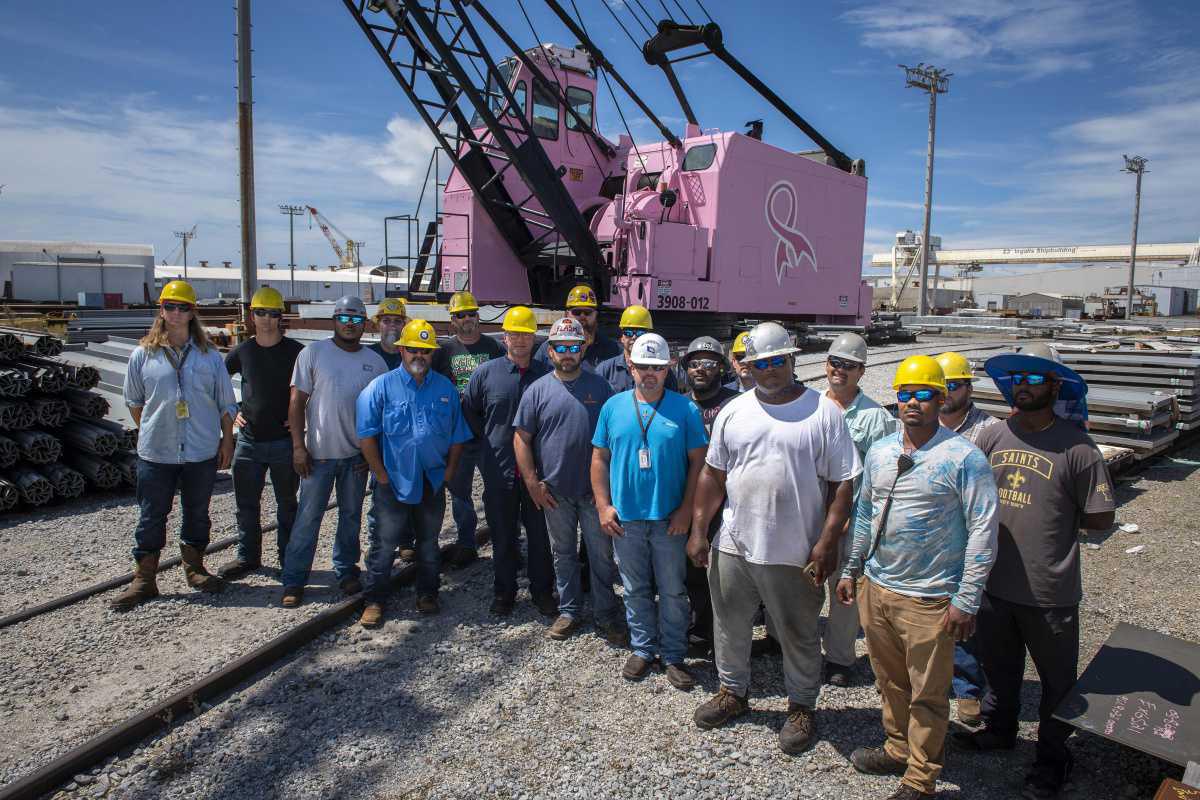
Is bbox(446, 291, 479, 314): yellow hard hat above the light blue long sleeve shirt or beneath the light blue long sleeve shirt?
above

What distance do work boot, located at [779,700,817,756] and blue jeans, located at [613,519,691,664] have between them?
2.43 feet

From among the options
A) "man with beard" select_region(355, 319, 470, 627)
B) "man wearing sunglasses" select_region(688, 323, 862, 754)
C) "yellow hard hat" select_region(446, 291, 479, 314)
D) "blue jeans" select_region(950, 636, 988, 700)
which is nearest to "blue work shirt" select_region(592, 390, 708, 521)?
"man wearing sunglasses" select_region(688, 323, 862, 754)

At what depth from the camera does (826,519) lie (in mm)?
3268

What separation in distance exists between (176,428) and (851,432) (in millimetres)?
4261

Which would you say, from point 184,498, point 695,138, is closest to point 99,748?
point 184,498

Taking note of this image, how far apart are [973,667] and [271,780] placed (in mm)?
3418

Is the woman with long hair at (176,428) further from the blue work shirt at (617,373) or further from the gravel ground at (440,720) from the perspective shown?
the blue work shirt at (617,373)

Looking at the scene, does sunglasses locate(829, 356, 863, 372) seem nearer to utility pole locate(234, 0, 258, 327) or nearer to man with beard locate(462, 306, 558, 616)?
man with beard locate(462, 306, 558, 616)

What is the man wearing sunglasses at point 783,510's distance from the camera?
322cm

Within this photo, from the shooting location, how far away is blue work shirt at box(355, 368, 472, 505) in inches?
179

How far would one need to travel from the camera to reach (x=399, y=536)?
4.68m

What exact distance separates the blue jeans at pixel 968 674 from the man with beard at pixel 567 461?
1.83 meters

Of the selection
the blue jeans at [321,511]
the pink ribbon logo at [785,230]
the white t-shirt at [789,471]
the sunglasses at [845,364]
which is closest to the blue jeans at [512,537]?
the blue jeans at [321,511]

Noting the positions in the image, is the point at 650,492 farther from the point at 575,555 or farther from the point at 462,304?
the point at 462,304
